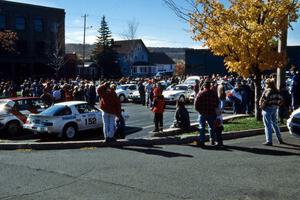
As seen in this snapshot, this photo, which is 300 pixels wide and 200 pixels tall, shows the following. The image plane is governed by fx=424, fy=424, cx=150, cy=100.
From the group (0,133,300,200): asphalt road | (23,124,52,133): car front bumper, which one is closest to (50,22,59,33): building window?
(23,124,52,133): car front bumper

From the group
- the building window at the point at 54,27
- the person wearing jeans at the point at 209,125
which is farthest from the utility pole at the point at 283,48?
the building window at the point at 54,27

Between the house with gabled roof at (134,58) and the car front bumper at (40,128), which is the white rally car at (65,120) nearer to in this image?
the car front bumper at (40,128)

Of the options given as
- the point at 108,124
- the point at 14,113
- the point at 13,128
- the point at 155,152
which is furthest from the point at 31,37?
the point at 155,152

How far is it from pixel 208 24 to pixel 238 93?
5.84 meters

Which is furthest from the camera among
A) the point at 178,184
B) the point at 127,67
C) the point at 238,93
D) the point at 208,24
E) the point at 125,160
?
the point at 127,67

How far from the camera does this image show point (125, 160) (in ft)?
30.6

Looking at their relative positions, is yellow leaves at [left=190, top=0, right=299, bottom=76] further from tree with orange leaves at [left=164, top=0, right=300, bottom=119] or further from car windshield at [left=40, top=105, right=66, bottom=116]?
car windshield at [left=40, top=105, right=66, bottom=116]

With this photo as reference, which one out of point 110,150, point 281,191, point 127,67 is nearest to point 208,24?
point 110,150

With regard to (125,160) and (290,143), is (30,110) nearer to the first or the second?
(125,160)

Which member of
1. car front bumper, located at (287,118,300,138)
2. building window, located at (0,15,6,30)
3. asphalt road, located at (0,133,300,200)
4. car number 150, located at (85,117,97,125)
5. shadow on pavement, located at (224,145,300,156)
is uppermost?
building window, located at (0,15,6,30)

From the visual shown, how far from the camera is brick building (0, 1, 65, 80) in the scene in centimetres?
5438

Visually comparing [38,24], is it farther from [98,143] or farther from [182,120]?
[98,143]

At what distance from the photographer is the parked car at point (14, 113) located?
15.4 meters

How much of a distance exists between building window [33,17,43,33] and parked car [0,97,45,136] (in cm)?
4461
